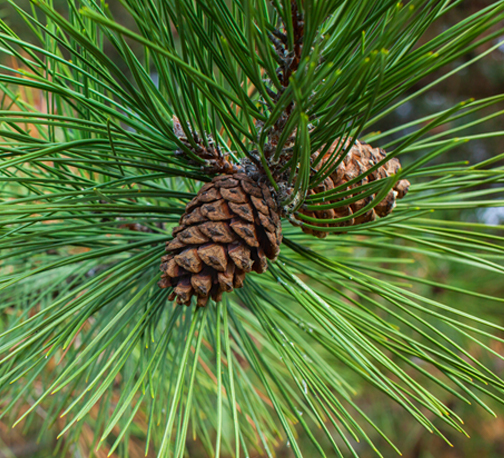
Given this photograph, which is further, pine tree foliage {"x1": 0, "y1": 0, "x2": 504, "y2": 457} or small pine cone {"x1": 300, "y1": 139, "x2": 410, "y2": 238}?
small pine cone {"x1": 300, "y1": 139, "x2": 410, "y2": 238}

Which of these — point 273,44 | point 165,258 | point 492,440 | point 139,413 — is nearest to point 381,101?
point 273,44

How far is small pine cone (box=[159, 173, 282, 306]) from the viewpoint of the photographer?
313mm

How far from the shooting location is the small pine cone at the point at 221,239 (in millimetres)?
313

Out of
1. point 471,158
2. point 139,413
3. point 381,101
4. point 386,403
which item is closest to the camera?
point 381,101

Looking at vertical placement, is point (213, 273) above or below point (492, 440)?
above

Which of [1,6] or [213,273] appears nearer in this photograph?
[213,273]

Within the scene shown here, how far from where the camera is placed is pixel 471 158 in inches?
58.2

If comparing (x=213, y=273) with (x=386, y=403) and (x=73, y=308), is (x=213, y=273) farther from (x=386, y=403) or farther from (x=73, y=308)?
(x=386, y=403)

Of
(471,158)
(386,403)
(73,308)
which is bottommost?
(386,403)

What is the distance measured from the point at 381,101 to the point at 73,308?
0.30 metres

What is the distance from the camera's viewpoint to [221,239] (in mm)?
313

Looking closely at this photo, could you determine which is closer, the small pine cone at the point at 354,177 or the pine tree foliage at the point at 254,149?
the pine tree foliage at the point at 254,149

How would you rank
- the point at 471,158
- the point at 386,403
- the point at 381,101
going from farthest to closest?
the point at 471,158
the point at 386,403
the point at 381,101

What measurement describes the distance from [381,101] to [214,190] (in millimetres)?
154
